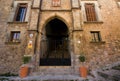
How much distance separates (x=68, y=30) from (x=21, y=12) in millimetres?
5319

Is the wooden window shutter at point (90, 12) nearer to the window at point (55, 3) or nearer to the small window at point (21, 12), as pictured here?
the window at point (55, 3)

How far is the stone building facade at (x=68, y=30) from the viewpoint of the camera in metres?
7.70

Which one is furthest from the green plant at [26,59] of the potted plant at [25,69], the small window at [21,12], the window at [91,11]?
the window at [91,11]

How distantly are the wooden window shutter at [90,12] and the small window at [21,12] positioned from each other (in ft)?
21.5

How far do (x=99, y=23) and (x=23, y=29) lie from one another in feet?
23.8

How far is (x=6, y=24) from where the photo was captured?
30.0ft

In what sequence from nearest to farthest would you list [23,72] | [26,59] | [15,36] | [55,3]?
1. [23,72]
2. [26,59]
3. [15,36]
4. [55,3]

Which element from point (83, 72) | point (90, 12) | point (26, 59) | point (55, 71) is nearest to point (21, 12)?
point (26, 59)

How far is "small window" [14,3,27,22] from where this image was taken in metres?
9.70

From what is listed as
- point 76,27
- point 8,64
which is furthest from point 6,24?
point 76,27

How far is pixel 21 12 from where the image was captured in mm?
10055

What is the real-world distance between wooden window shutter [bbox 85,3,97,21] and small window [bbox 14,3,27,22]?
6566 mm

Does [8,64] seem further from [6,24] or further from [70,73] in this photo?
[70,73]

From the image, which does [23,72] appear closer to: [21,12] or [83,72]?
[83,72]
